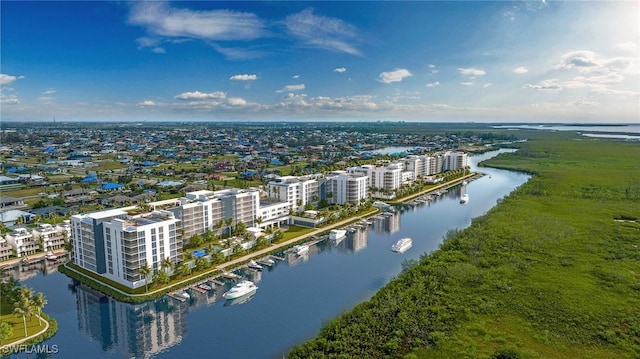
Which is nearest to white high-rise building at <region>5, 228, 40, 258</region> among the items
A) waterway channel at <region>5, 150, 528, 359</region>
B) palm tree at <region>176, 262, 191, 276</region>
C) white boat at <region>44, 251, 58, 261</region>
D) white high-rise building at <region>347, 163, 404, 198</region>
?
white boat at <region>44, 251, 58, 261</region>

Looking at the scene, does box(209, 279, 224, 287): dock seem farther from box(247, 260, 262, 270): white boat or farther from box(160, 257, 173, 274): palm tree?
box(247, 260, 262, 270): white boat

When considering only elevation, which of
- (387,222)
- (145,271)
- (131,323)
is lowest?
(131,323)

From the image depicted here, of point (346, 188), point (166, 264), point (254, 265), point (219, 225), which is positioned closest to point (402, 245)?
point (254, 265)

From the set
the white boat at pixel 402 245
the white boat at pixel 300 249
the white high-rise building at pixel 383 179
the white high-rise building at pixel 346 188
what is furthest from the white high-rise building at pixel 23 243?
the white high-rise building at pixel 383 179

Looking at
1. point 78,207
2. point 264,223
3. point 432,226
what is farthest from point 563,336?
point 78,207

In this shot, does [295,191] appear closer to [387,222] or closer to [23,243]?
[387,222]

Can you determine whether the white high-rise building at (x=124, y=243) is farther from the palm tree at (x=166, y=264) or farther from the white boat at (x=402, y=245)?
the white boat at (x=402, y=245)
